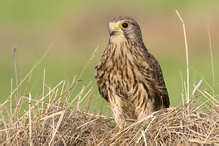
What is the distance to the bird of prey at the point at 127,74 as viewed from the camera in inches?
219

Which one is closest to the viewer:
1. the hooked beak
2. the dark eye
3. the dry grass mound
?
the dry grass mound

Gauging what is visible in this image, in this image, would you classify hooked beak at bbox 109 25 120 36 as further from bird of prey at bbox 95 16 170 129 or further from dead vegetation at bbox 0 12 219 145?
dead vegetation at bbox 0 12 219 145

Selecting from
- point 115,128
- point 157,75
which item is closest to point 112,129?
point 115,128

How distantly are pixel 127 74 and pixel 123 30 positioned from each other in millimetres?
452

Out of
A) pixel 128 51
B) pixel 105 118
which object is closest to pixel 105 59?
pixel 128 51

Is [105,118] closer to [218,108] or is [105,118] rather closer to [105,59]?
[105,59]

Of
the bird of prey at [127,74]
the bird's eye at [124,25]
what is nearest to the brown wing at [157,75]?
the bird of prey at [127,74]

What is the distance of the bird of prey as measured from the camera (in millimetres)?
5570

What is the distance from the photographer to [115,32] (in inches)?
220

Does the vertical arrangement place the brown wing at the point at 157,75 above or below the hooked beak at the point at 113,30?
below

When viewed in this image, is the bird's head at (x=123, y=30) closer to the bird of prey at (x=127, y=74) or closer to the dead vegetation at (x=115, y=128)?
the bird of prey at (x=127, y=74)

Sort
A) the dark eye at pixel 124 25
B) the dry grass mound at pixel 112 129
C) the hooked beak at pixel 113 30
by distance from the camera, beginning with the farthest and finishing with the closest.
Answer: the dark eye at pixel 124 25, the hooked beak at pixel 113 30, the dry grass mound at pixel 112 129

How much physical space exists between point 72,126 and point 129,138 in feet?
1.92

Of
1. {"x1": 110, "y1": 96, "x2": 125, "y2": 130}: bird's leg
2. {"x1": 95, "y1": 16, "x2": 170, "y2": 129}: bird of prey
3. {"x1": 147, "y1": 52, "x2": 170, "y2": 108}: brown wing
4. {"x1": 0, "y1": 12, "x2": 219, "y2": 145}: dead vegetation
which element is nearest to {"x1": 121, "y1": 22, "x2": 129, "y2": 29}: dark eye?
{"x1": 95, "y1": 16, "x2": 170, "y2": 129}: bird of prey
